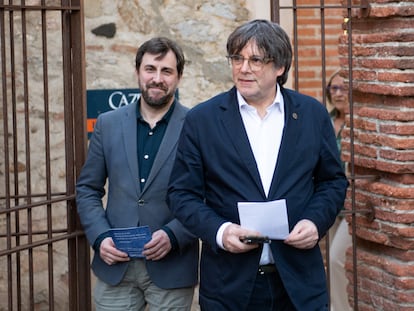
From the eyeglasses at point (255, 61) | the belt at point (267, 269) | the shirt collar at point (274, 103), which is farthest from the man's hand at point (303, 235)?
the eyeglasses at point (255, 61)

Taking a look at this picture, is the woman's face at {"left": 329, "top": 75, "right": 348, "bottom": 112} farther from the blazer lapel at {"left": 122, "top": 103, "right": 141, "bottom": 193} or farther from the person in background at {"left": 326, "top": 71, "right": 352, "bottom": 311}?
the blazer lapel at {"left": 122, "top": 103, "right": 141, "bottom": 193}

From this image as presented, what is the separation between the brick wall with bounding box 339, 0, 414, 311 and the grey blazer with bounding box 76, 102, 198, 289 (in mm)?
1315

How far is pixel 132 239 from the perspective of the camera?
4852mm

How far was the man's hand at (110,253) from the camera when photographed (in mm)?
4879

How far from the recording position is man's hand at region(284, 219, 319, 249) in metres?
4.26

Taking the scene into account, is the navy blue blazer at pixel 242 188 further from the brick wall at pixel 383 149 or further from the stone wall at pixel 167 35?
the stone wall at pixel 167 35

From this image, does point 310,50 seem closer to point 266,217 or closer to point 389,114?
point 389,114

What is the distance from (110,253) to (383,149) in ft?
5.78

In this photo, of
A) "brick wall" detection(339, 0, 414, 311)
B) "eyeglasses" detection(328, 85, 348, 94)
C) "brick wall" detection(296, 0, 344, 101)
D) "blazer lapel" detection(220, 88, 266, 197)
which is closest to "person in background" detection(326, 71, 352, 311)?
"brick wall" detection(339, 0, 414, 311)

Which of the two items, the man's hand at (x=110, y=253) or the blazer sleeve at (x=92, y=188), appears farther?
the blazer sleeve at (x=92, y=188)

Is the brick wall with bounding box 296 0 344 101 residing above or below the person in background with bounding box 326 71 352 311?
above

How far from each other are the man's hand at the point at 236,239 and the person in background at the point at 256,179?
3 cm

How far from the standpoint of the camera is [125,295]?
16.3 ft

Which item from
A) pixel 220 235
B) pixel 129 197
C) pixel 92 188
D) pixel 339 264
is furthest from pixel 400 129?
pixel 220 235
